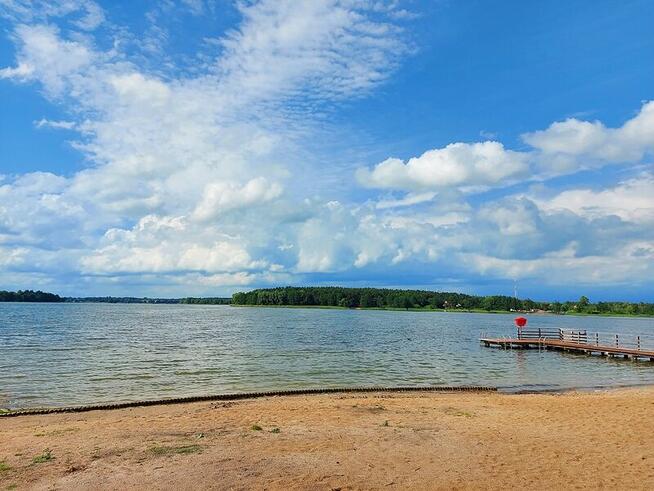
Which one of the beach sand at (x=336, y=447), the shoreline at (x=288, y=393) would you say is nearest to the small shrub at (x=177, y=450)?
the beach sand at (x=336, y=447)

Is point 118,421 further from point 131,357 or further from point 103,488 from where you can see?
point 131,357

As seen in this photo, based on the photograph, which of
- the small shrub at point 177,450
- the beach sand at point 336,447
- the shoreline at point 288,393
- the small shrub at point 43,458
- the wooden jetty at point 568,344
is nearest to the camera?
the beach sand at point 336,447

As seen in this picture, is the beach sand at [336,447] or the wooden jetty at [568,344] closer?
the beach sand at [336,447]

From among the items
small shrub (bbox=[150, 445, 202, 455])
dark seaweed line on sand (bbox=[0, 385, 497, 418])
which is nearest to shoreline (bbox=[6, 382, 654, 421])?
dark seaweed line on sand (bbox=[0, 385, 497, 418])

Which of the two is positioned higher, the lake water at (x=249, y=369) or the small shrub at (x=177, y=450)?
the small shrub at (x=177, y=450)

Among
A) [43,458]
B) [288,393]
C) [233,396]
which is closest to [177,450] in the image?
[43,458]

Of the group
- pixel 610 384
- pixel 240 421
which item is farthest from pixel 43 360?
pixel 610 384

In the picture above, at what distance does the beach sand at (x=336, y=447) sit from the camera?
33.8 ft

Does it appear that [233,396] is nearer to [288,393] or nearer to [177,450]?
[288,393]

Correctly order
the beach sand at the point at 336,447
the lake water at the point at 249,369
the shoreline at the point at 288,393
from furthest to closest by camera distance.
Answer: the lake water at the point at 249,369 < the shoreline at the point at 288,393 < the beach sand at the point at 336,447

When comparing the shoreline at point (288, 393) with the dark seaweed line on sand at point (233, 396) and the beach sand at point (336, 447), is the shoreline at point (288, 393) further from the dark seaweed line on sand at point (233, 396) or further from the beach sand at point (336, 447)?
the beach sand at point (336, 447)

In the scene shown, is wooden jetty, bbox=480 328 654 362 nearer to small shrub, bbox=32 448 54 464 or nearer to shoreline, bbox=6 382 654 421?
shoreline, bbox=6 382 654 421

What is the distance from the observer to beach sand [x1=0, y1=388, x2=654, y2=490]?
1029 centimetres

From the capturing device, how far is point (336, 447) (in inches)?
502
